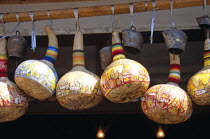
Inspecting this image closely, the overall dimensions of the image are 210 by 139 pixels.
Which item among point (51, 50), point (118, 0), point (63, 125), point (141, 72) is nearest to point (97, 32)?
point (118, 0)

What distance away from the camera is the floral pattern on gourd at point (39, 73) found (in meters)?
2.03

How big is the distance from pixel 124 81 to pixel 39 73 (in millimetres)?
478

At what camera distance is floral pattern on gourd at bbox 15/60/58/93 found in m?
2.03

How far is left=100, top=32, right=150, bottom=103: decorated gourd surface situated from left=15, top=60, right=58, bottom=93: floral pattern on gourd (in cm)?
29

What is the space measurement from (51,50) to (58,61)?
2.85 ft

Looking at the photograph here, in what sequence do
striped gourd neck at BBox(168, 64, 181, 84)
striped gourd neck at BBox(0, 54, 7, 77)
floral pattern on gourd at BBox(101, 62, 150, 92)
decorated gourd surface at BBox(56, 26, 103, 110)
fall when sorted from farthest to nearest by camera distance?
striped gourd neck at BBox(0, 54, 7, 77) < striped gourd neck at BBox(168, 64, 181, 84) < decorated gourd surface at BBox(56, 26, 103, 110) < floral pattern on gourd at BBox(101, 62, 150, 92)

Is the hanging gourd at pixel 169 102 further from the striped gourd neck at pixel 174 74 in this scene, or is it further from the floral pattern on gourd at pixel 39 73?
the floral pattern on gourd at pixel 39 73

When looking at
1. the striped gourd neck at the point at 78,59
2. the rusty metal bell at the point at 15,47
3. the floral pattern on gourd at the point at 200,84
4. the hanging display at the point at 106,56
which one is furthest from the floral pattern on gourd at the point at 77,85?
the floral pattern on gourd at the point at 200,84

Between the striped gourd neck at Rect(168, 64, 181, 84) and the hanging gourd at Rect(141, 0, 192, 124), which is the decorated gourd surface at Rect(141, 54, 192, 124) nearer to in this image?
the hanging gourd at Rect(141, 0, 192, 124)

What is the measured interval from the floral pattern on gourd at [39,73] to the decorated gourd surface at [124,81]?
293mm

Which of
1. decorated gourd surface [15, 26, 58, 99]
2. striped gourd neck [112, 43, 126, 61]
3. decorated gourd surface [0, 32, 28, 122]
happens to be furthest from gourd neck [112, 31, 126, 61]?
decorated gourd surface [0, 32, 28, 122]

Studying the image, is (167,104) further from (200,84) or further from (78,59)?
(78,59)

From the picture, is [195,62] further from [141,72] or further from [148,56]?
[141,72]

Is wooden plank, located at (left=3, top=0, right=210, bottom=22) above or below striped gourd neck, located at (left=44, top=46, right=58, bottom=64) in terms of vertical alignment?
above
